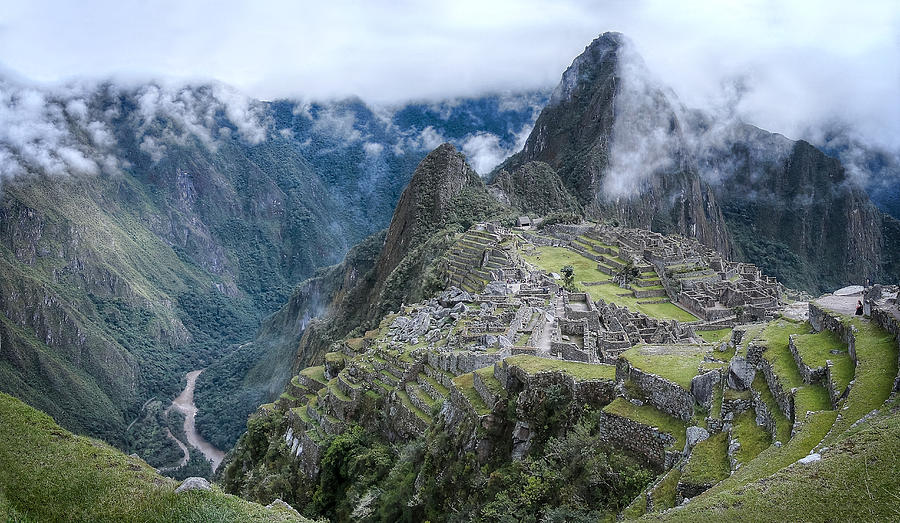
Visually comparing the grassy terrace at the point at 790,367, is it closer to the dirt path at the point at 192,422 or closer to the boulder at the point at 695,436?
the boulder at the point at 695,436

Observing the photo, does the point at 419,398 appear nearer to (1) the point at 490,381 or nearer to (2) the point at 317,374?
(1) the point at 490,381

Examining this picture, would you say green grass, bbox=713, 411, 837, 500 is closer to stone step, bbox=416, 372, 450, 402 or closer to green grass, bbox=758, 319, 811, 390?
green grass, bbox=758, 319, 811, 390

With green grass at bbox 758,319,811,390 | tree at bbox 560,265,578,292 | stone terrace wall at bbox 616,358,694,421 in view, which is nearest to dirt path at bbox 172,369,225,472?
tree at bbox 560,265,578,292

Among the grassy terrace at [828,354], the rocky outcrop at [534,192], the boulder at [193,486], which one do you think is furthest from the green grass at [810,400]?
the rocky outcrop at [534,192]

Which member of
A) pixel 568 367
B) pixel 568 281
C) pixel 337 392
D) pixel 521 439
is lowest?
pixel 568 281

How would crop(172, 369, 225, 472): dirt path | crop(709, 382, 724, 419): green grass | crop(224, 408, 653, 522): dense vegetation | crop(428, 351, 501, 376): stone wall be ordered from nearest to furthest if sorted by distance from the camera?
crop(709, 382, 724, 419): green grass < crop(224, 408, 653, 522): dense vegetation < crop(428, 351, 501, 376): stone wall < crop(172, 369, 225, 472): dirt path

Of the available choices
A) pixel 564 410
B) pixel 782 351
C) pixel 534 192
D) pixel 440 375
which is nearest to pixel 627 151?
pixel 534 192

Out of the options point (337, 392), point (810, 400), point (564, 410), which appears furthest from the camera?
point (337, 392)
